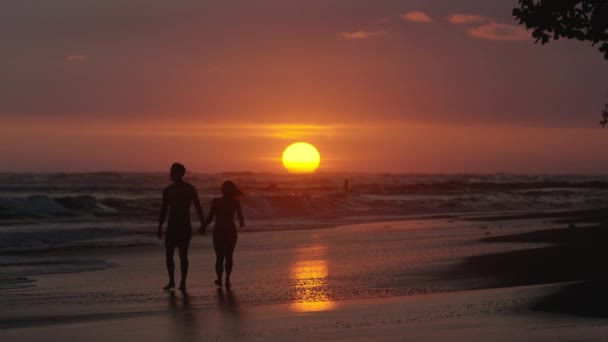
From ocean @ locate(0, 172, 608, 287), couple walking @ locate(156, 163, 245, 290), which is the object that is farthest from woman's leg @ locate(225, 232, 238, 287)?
ocean @ locate(0, 172, 608, 287)

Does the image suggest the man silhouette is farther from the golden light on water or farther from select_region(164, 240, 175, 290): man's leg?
the golden light on water

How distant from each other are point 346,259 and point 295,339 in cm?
926

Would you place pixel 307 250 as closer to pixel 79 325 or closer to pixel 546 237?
pixel 546 237

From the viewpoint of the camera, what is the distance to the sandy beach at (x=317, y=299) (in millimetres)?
9070

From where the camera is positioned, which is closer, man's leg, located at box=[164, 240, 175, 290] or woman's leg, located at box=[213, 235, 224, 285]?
man's leg, located at box=[164, 240, 175, 290]

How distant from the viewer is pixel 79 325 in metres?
9.84

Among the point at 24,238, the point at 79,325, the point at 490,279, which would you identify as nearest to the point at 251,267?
the point at 490,279

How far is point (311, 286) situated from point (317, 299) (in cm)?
155

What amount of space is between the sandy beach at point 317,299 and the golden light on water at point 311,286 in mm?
16

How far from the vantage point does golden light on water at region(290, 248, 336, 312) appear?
11.1 m

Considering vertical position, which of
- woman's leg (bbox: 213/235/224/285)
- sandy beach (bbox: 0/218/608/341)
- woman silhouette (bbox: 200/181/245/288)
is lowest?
Answer: sandy beach (bbox: 0/218/608/341)

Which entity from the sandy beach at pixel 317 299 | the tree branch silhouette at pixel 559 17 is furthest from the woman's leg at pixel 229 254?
the tree branch silhouette at pixel 559 17

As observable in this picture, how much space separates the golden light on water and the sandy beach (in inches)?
0.6

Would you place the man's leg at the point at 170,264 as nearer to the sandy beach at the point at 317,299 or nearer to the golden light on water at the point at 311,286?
the sandy beach at the point at 317,299
